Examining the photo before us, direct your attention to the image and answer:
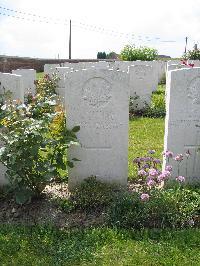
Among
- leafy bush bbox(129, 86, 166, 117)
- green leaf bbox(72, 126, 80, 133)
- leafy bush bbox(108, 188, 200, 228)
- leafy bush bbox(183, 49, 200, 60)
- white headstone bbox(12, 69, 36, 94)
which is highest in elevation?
leafy bush bbox(183, 49, 200, 60)

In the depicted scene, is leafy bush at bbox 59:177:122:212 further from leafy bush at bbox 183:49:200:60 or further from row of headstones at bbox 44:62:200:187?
leafy bush at bbox 183:49:200:60

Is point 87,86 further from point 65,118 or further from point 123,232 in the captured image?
point 123,232

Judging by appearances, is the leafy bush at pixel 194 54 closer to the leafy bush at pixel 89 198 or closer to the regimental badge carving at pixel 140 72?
the regimental badge carving at pixel 140 72

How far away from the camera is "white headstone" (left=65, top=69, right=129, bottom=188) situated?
17.0 feet

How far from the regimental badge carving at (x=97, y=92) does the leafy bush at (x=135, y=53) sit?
19.2 m

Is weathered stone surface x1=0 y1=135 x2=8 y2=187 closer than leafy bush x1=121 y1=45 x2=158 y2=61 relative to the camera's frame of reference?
Yes

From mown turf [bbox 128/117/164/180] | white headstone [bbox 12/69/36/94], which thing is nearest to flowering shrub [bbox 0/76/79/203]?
mown turf [bbox 128/117/164/180]

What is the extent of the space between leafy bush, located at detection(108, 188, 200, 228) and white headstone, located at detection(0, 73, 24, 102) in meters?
2.04

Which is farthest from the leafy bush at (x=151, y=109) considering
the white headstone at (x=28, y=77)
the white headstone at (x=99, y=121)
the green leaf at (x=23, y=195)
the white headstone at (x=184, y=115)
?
the green leaf at (x=23, y=195)

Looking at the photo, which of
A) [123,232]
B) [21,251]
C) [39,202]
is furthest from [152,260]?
[39,202]

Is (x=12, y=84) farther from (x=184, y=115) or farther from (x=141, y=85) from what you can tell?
(x=141, y=85)

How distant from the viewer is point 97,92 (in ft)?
17.1

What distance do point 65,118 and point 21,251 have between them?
76.2 inches

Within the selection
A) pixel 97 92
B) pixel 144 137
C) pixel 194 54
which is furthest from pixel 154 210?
pixel 194 54
